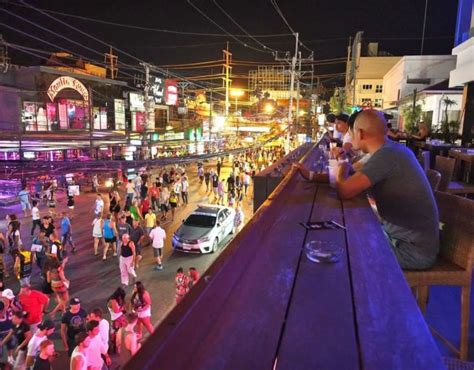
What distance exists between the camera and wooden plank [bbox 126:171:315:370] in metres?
0.99

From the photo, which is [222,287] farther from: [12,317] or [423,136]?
[423,136]

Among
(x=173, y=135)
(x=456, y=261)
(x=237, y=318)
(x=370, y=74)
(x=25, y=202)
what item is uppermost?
(x=370, y=74)

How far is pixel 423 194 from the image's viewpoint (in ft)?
8.61

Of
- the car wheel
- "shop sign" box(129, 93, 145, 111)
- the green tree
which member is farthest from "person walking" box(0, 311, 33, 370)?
"shop sign" box(129, 93, 145, 111)

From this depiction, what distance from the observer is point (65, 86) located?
81.7 ft

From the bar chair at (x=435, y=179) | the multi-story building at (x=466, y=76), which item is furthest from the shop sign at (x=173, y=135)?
the bar chair at (x=435, y=179)

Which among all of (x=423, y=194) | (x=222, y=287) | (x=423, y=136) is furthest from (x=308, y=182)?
(x=423, y=136)

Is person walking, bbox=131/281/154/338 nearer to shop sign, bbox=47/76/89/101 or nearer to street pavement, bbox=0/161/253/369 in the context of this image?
street pavement, bbox=0/161/253/369

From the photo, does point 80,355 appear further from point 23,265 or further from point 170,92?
point 170,92

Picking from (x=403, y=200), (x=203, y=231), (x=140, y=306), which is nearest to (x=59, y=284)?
(x=140, y=306)

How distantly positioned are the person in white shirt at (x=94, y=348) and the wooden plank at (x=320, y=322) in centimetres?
523

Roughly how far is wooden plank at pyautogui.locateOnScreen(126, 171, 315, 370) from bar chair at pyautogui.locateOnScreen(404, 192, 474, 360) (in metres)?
1.31

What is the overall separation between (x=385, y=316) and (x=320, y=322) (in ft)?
0.70

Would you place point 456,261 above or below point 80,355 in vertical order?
above
